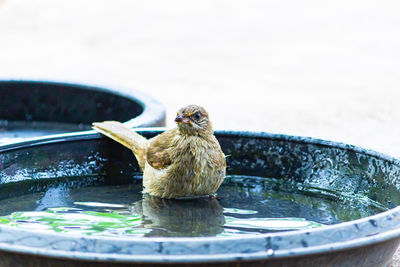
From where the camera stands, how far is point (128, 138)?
4664 millimetres

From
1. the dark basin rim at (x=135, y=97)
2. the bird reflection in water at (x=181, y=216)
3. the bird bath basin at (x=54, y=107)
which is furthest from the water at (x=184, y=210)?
the bird bath basin at (x=54, y=107)

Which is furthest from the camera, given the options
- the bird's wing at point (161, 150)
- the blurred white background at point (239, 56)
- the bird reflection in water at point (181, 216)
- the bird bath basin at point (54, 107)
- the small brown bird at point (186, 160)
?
the blurred white background at point (239, 56)

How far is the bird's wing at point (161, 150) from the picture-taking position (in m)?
4.43

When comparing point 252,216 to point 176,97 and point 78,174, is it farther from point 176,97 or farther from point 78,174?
point 176,97

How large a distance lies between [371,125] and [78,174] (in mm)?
4844

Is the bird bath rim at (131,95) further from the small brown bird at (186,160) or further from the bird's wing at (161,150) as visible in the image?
the small brown bird at (186,160)

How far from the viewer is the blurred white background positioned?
9.16 metres

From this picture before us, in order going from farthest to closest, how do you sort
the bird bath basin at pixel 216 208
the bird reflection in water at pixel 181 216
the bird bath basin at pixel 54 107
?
the bird bath basin at pixel 54 107 < the bird reflection in water at pixel 181 216 < the bird bath basin at pixel 216 208

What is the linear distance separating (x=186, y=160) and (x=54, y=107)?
2543mm

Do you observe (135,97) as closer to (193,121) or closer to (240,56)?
(193,121)

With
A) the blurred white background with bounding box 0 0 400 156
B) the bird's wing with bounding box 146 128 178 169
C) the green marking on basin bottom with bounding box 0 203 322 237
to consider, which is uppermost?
the blurred white background with bounding box 0 0 400 156

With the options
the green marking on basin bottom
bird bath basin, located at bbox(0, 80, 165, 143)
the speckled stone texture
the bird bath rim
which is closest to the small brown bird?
the green marking on basin bottom

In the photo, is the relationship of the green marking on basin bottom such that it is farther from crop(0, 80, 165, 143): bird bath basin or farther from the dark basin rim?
crop(0, 80, 165, 143): bird bath basin

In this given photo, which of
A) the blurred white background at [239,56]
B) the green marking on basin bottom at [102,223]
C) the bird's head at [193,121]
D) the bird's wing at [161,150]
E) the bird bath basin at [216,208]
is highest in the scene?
the blurred white background at [239,56]
